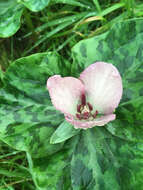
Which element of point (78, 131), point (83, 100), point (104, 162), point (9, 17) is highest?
point (9, 17)

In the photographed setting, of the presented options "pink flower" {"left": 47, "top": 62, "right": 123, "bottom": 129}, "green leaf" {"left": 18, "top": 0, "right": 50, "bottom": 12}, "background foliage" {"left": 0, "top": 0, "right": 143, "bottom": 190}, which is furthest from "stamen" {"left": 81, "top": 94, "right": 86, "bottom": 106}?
"green leaf" {"left": 18, "top": 0, "right": 50, "bottom": 12}

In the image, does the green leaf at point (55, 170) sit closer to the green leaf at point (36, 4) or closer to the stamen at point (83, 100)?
the stamen at point (83, 100)

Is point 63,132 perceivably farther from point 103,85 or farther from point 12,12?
point 12,12

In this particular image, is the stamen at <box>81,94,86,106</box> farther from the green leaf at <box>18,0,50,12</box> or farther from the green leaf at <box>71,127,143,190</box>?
the green leaf at <box>18,0,50,12</box>

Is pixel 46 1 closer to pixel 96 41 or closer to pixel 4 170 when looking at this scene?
pixel 96 41

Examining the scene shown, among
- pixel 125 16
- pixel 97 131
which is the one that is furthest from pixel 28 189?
pixel 125 16

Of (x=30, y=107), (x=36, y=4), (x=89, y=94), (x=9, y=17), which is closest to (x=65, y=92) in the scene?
(x=89, y=94)

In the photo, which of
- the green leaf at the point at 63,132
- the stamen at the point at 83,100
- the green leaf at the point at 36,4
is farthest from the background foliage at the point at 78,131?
the green leaf at the point at 36,4
